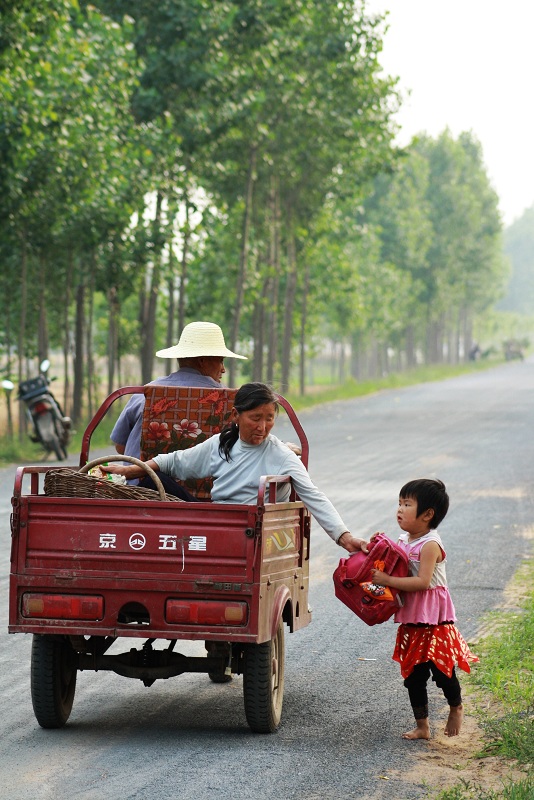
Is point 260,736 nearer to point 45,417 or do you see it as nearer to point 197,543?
point 197,543

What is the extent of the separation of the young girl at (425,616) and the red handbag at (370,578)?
0.04m

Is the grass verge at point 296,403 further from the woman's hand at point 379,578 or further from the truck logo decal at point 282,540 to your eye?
the woman's hand at point 379,578

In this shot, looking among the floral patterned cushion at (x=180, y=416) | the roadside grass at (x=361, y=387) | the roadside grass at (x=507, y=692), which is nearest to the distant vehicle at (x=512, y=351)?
the roadside grass at (x=361, y=387)

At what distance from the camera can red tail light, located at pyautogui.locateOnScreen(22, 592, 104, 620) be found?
18.7 ft

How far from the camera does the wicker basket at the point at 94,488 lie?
5906mm

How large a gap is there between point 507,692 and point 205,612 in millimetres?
1983

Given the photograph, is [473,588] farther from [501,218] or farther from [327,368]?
[327,368]

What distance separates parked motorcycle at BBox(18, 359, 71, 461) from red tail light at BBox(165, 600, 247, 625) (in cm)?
1466

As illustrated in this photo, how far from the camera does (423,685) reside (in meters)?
6.02

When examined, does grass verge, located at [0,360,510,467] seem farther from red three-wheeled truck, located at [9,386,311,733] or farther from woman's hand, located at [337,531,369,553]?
woman's hand, located at [337,531,369,553]

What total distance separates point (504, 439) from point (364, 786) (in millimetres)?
19344

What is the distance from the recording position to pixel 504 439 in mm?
24156

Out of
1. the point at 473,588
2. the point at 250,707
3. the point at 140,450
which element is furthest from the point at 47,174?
the point at 250,707

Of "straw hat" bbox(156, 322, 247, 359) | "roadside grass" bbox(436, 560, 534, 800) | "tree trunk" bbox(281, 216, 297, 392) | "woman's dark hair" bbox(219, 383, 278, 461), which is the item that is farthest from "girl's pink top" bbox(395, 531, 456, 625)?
"tree trunk" bbox(281, 216, 297, 392)
